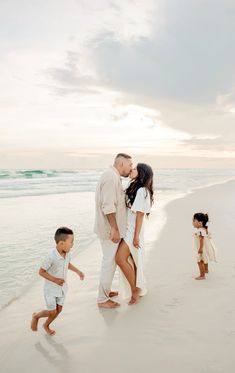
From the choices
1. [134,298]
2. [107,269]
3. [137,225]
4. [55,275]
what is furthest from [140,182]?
[55,275]

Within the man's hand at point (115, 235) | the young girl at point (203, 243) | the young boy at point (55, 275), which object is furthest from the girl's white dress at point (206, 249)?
the young boy at point (55, 275)

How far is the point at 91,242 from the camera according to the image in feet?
29.3

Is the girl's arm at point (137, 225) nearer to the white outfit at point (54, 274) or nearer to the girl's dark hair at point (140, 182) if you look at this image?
the girl's dark hair at point (140, 182)

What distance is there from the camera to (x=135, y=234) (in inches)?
194

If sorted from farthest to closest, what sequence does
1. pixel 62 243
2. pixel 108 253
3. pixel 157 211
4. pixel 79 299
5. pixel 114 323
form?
pixel 157 211 < pixel 79 299 < pixel 108 253 < pixel 114 323 < pixel 62 243

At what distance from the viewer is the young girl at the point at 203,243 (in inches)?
229

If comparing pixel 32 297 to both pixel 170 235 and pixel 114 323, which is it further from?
pixel 170 235

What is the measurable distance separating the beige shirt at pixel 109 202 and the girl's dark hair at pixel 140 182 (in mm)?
129

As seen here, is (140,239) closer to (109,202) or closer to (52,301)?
(109,202)

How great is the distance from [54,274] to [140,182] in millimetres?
1632

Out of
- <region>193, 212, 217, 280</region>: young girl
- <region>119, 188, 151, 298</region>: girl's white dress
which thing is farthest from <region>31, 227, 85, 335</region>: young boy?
<region>193, 212, 217, 280</region>: young girl

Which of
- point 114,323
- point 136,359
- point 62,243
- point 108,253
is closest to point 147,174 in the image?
point 108,253

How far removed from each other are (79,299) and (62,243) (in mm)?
1538

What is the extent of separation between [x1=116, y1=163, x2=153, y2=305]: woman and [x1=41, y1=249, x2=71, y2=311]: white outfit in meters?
0.97
